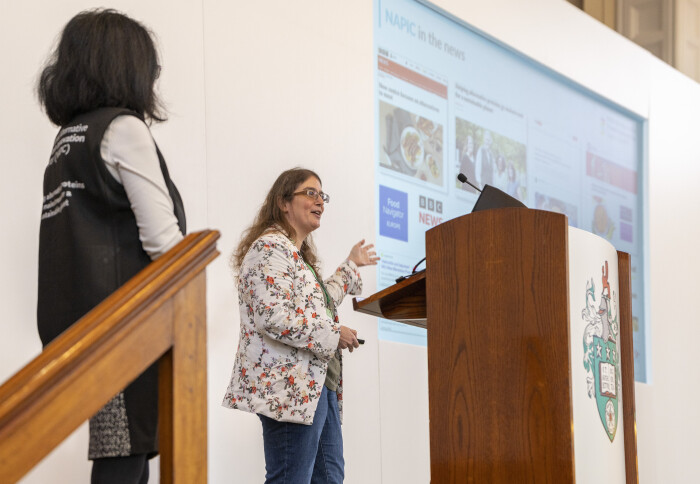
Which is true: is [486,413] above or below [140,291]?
below

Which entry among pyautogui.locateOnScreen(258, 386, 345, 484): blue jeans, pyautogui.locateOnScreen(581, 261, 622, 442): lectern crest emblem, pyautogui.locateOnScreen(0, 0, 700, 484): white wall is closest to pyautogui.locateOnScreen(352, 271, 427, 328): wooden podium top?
pyautogui.locateOnScreen(258, 386, 345, 484): blue jeans

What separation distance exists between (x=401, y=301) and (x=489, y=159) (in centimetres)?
258

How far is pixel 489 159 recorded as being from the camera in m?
4.95

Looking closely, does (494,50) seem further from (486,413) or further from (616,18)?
(486,413)

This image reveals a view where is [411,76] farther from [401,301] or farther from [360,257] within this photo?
[401,301]

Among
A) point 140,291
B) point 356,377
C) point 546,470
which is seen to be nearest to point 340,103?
point 356,377

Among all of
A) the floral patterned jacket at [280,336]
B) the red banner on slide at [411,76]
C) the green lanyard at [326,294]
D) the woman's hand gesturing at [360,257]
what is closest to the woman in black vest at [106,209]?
the floral patterned jacket at [280,336]

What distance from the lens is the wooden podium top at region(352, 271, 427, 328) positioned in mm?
2408

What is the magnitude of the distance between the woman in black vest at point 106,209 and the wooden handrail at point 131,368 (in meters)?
0.31

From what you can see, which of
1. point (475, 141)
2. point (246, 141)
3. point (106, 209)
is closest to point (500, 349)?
point (106, 209)

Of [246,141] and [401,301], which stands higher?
[246,141]

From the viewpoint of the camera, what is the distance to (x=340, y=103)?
13.7ft

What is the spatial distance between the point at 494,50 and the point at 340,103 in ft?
4.28

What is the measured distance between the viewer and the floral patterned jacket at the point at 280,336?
255cm
